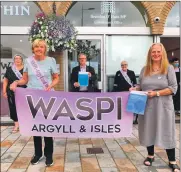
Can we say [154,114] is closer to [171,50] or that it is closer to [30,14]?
[30,14]

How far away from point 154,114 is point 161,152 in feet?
3.85

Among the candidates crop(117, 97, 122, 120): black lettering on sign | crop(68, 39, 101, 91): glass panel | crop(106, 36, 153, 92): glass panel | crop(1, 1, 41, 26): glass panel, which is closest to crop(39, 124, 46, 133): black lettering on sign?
crop(117, 97, 122, 120): black lettering on sign

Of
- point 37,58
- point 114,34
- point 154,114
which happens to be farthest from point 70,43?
point 154,114

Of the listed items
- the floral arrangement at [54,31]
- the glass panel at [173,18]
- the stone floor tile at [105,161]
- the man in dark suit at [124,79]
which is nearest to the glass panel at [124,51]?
the glass panel at [173,18]

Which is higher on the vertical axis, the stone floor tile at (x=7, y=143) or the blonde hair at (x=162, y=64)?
the blonde hair at (x=162, y=64)

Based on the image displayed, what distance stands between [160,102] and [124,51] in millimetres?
4821

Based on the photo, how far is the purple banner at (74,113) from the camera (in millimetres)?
4445

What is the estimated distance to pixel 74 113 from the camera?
4465mm

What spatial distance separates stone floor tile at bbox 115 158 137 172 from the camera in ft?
14.5

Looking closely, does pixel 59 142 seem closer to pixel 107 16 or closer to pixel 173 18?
pixel 107 16

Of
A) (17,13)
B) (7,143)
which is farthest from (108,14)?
(7,143)

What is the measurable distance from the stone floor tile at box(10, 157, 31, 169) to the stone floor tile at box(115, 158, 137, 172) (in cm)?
137

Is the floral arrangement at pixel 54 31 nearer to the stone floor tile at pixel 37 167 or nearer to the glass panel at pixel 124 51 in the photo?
the glass panel at pixel 124 51

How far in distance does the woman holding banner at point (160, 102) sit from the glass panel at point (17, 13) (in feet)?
17.0
